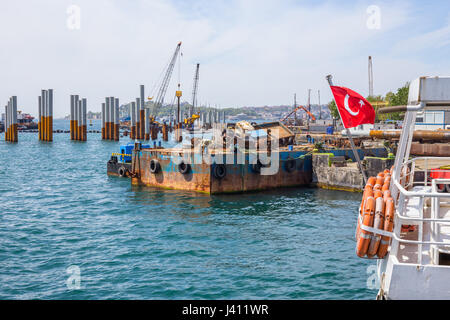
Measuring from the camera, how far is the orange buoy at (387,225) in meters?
8.02

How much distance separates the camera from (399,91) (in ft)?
294

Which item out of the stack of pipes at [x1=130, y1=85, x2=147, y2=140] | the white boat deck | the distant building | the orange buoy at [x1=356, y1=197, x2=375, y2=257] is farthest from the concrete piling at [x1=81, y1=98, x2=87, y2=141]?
the orange buoy at [x1=356, y1=197, x2=375, y2=257]

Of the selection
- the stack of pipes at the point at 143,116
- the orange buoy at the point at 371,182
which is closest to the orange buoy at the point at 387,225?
the orange buoy at the point at 371,182

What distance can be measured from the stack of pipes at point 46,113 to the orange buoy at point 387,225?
114 metres

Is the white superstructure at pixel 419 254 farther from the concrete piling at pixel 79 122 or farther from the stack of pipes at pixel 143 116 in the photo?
the concrete piling at pixel 79 122

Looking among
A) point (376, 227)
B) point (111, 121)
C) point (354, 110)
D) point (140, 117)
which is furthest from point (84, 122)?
point (376, 227)

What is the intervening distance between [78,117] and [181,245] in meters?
108

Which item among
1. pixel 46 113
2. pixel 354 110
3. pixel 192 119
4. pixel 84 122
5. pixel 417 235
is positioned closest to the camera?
pixel 417 235

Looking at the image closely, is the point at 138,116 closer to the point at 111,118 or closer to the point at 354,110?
the point at 111,118

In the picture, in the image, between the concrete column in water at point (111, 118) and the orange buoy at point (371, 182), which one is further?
the concrete column in water at point (111, 118)

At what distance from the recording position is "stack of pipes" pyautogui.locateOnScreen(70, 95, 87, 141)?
11725 cm

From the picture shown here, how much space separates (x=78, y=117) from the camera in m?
120
